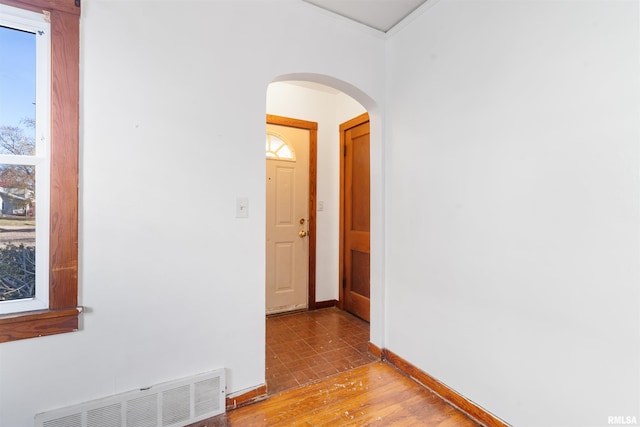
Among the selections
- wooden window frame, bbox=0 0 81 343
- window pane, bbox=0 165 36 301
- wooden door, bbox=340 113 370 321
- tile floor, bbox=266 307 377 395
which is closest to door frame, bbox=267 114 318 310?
tile floor, bbox=266 307 377 395

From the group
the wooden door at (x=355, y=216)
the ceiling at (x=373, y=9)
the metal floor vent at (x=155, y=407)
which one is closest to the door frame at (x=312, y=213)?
the wooden door at (x=355, y=216)

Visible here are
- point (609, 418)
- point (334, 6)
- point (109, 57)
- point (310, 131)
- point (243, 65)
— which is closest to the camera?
point (609, 418)

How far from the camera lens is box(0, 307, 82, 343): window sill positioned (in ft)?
4.19

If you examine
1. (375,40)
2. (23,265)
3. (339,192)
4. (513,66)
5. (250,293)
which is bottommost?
(250,293)

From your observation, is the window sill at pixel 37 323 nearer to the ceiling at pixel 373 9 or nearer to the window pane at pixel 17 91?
the window pane at pixel 17 91

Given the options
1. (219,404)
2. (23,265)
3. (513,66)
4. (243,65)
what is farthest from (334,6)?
(219,404)

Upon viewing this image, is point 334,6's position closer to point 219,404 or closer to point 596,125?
point 596,125

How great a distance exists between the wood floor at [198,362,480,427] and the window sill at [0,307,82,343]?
87 cm

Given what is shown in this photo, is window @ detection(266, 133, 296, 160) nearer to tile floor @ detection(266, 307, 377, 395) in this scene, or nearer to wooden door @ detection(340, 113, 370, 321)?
wooden door @ detection(340, 113, 370, 321)

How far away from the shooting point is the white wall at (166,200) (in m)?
1.42

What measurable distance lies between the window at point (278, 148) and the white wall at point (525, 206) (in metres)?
1.51

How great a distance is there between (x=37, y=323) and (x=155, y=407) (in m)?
0.70

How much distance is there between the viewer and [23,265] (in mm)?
1367

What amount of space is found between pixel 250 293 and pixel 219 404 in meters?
0.63
